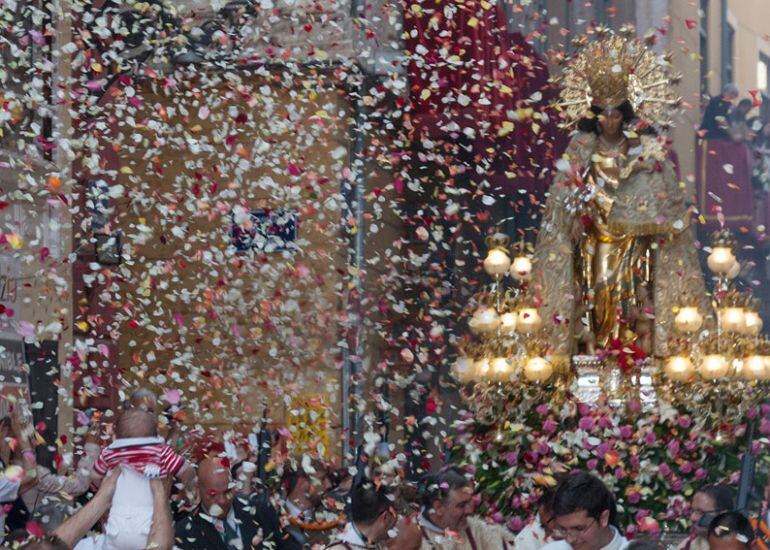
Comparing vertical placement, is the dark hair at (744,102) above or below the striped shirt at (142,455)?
above

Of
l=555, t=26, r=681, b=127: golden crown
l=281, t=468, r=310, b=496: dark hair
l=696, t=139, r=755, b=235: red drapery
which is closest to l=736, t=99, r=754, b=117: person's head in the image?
l=696, t=139, r=755, b=235: red drapery

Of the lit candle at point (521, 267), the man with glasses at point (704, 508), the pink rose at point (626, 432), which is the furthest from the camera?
the lit candle at point (521, 267)

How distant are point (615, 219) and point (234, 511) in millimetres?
7999

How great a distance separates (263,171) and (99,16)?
2.33m

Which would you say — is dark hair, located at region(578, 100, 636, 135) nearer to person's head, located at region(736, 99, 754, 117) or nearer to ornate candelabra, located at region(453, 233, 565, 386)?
ornate candelabra, located at region(453, 233, 565, 386)

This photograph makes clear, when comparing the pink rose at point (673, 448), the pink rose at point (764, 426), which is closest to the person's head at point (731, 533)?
the pink rose at point (673, 448)

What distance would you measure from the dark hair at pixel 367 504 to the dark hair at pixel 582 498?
88 cm

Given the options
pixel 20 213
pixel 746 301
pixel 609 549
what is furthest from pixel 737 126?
pixel 609 549

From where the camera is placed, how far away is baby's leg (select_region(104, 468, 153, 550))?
6.47 m

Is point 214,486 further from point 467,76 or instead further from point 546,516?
point 467,76

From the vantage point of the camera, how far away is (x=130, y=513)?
6.48 meters

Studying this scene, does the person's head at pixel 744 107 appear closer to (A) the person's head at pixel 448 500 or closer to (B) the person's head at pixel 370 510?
(A) the person's head at pixel 448 500

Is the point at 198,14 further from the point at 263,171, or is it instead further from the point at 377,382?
the point at 377,382

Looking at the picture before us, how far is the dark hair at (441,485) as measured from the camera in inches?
313
